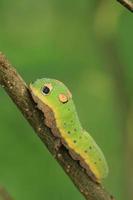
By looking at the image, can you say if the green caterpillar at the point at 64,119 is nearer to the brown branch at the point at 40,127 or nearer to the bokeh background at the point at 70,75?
the brown branch at the point at 40,127

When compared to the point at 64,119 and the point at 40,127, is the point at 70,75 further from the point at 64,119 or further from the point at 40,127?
the point at 40,127

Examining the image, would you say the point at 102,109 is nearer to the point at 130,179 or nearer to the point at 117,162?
the point at 117,162

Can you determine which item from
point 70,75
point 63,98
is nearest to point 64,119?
point 63,98

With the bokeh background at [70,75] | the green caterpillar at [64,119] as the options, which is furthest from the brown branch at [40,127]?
the bokeh background at [70,75]

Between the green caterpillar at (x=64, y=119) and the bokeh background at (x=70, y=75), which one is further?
the bokeh background at (x=70, y=75)

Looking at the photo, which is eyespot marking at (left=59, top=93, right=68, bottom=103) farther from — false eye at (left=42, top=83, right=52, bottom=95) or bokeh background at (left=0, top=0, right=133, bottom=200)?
bokeh background at (left=0, top=0, right=133, bottom=200)
